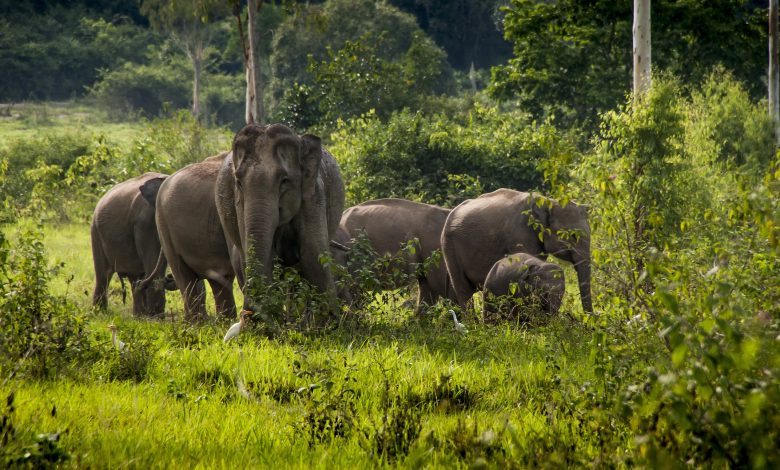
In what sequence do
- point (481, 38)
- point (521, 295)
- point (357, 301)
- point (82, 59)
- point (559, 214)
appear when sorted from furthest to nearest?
point (481, 38), point (82, 59), point (559, 214), point (521, 295), point (357, 301)

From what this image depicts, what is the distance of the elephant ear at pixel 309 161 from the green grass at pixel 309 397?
1323 millimetres

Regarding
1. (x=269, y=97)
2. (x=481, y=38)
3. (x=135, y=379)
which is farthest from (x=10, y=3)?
(x=135, y=379)

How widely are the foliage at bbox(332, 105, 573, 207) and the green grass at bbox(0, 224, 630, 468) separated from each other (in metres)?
12.0

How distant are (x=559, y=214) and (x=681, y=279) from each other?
6.88 metres

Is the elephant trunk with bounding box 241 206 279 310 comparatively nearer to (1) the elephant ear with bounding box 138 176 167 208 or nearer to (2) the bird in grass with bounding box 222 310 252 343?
(2) the bird in grass with bounding box 222 310 252 343

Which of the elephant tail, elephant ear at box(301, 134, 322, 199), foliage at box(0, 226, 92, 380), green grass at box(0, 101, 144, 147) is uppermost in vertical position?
elephant ear at box(301, 134, 322, 199)

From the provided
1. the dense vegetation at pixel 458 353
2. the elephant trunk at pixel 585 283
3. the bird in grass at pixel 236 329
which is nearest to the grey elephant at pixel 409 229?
the dense vegetation at pixel 458 353

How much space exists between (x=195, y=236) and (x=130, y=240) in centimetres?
281

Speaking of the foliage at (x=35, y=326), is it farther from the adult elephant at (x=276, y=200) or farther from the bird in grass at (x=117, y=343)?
the adult elephant at (x=276, y=200)

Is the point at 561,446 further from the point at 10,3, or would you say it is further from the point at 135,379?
the point at 10,3

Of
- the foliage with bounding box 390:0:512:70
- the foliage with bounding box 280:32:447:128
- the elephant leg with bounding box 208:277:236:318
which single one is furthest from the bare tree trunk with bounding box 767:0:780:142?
the foliage with bounding box 390:0:512:70

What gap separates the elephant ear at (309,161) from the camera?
955 centimetres

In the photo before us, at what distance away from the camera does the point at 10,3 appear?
202 ft

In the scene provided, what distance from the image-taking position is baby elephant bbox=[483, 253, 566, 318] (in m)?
10.2
